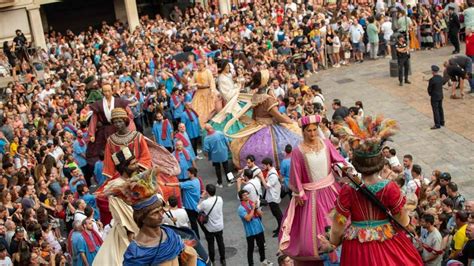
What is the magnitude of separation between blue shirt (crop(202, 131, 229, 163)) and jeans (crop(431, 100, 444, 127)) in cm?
545

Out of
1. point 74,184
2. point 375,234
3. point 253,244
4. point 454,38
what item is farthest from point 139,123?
point 375,234

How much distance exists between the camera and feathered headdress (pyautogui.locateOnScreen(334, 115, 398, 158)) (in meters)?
7.16

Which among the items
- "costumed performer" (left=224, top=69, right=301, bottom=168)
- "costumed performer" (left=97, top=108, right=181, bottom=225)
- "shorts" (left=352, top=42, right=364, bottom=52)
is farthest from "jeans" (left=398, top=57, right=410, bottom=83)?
"costumed performer" (left=97, top=108, right=181, bottom=225)

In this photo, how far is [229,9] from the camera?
3703 centimetres

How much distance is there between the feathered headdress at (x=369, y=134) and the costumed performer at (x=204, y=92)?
1024cm

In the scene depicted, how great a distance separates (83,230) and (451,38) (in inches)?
698

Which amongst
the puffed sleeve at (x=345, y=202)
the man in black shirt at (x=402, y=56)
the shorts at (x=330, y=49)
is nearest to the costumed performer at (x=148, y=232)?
the puffed sleeve at (x=345, y=202)

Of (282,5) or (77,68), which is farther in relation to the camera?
(282,5)

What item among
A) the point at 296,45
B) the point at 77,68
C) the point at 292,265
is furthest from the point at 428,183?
the point at 77,68

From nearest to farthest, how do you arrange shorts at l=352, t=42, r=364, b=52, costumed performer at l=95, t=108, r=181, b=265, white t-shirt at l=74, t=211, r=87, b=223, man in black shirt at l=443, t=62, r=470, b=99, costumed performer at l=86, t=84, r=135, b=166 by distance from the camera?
costumed performer at l=95, t=108, r=181, b=265
white t-shirt at l=74, t=211, r=87, b=223
costumed performer at l=86, t=84, r=135, b=166
man in black shirt at l=443, t=62, r=470, b=99
shorts at l=352, t=42, r=364, b=52

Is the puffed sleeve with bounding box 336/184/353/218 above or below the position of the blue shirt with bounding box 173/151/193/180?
above

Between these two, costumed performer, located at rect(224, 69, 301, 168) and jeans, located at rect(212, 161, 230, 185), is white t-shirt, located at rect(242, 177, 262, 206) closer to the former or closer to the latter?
costumed performer, located at rect(224, 69, 301, 168)

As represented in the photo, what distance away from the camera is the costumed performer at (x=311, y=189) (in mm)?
9844

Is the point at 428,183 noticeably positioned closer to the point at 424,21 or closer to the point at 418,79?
the point at 418,79
